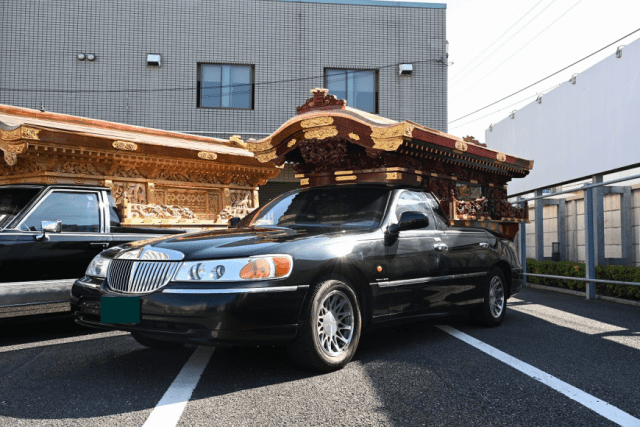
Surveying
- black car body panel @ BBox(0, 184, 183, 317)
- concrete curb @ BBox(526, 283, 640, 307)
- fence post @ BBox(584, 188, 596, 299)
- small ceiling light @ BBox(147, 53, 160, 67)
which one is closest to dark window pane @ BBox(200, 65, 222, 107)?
small ceiling light @ BBox(147, 53, 160, 67)

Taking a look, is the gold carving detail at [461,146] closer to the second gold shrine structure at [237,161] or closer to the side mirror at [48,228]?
the second gold shrine structure at [237,161]

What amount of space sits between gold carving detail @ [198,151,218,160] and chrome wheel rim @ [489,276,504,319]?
215 inches

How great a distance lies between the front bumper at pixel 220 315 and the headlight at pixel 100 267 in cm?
58

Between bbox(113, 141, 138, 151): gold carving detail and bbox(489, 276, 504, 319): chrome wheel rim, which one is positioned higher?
bbox(113, 141, 138, 151): gold carving detail

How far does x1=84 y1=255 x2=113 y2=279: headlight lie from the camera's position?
4043mm

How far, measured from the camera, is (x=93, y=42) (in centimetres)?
1438

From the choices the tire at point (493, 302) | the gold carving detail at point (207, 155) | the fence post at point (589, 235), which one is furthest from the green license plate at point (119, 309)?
the fence post at point (589, 235)

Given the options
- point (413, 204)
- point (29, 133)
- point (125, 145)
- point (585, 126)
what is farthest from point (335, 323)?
point (585, 126)

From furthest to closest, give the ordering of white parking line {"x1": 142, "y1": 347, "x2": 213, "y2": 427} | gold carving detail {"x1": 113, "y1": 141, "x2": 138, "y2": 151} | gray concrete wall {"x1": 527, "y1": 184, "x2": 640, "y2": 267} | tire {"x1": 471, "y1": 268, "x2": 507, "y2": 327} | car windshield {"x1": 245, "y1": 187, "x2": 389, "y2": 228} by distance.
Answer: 1. gray concrete wall {"x1": 527, "y1": 184, "x2": 640, "y2": 267}
2. gold carving detail {"x1": 113, "y1": 141, "x2": 138, "y2": 151}
3. tire {"x1": 471, "y1": 268, "x2": 507, "y2": 327}
4. car windshield {"x1": 245, "y1": 187, "x2": 389, "y2": 228}
5. white parking line {"x1": 142, "y1": 347, "x2": 213, "y2": 427}

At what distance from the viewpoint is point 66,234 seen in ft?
18.5

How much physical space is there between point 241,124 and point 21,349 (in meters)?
10.5

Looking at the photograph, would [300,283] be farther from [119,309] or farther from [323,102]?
[323,102]

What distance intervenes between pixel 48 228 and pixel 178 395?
2604 millimetres

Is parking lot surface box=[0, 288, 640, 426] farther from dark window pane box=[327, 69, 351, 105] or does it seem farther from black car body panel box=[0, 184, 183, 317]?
dark window pane box=[327, 69, 351, 105]
